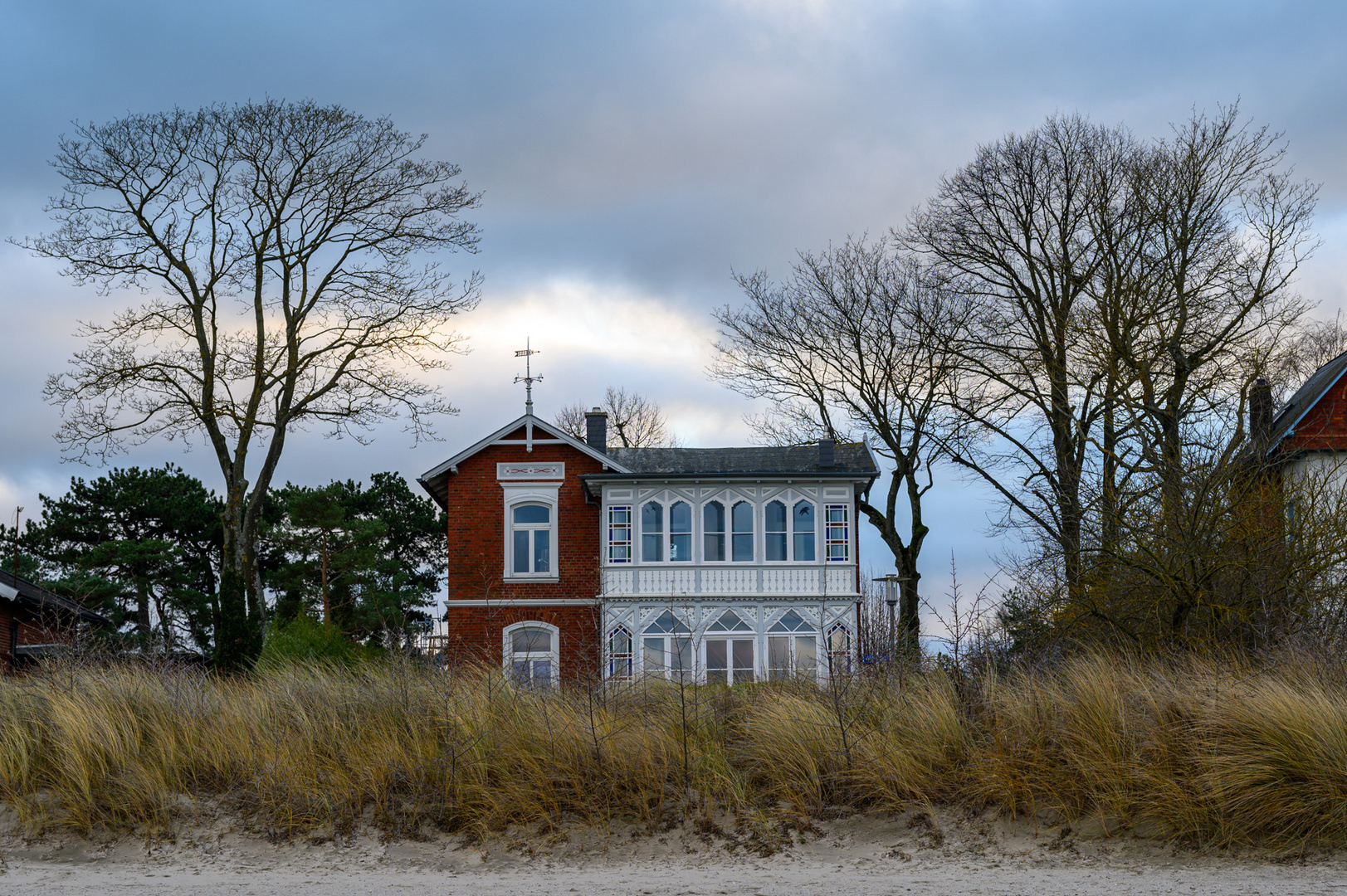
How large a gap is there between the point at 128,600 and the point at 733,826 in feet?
113

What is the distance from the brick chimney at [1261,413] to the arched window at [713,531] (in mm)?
12284

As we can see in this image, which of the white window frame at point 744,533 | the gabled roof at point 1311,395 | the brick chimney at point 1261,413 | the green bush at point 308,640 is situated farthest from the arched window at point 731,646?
the gabled roof at point 1311,395

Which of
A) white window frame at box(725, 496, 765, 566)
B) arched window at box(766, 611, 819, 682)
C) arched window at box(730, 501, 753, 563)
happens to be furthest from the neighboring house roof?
arched window at box(766, 611, 819, 682)

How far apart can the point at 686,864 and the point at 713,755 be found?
105 cm

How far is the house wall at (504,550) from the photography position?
31.6m

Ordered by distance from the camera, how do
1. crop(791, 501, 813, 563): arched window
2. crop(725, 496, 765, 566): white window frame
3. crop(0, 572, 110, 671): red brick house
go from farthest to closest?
crop(791, 501, 813, 563): arched window
crop(725, 496, 765, 566): white window frame
crop(0, 572, 110, 671): red brick house

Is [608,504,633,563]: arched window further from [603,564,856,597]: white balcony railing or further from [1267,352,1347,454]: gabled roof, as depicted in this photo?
[1267,352,1347,454]: gabled roof

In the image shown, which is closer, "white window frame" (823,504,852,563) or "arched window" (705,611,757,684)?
"arched window" (705,611,757,684)

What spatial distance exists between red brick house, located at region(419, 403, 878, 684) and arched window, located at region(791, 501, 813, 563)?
1.1 inches

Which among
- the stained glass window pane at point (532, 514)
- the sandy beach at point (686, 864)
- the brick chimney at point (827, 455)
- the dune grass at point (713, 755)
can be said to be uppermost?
the brick chimney at point (827, 455)

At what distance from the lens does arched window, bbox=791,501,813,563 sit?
1239 inches

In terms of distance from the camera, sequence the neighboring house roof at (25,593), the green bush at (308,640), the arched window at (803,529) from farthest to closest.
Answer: the arched window at (803,529) → the neighboring house roof at (25,593) → the green bush at (308,640)

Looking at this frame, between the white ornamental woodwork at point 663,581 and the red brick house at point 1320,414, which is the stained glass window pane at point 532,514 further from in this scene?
the red brick house at point 1320,414

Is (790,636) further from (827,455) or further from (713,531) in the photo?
(827,455)
